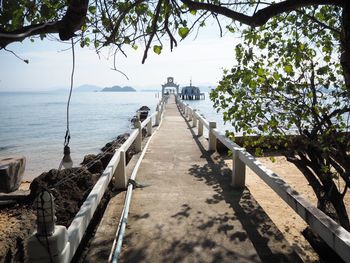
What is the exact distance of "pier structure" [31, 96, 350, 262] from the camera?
3.95 meters

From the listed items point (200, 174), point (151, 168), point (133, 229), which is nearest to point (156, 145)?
point (151, 168)

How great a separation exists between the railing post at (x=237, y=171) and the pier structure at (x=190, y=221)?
20 millimetres

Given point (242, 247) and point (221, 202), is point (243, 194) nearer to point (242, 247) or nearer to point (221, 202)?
point (221, 202)

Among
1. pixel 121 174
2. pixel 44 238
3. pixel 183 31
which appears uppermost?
pixel 183 31

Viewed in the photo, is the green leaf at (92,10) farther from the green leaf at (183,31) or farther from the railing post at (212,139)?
the railing post at (212,139)

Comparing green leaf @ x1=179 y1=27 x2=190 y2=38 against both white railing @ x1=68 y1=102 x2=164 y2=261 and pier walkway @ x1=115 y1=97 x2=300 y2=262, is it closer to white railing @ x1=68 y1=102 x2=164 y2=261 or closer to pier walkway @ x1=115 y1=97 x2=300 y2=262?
white railing @ x1=68 y1=102 x2=164 y2=261

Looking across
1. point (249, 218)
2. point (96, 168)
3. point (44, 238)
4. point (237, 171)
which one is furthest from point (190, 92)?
point (44, 238)

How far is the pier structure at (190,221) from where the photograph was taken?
3949 mm

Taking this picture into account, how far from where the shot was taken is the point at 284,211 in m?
7.69

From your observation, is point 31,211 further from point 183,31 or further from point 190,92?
point 190,92

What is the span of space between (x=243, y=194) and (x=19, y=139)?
35155mm

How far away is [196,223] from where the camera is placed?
5.16m

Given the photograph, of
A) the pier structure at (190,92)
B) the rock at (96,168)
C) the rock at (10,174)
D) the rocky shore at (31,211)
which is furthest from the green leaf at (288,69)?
the pier structure at (190,92)

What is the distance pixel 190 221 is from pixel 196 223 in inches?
4.7
